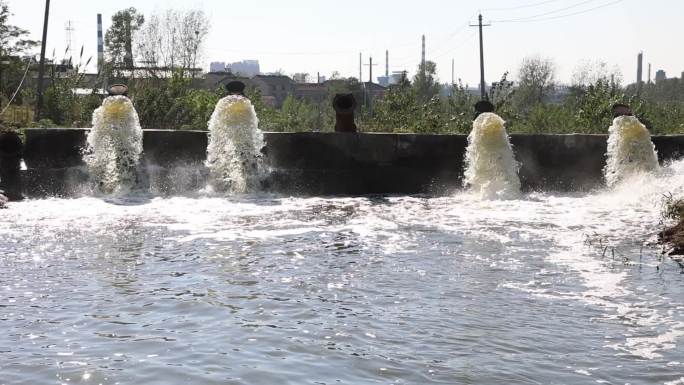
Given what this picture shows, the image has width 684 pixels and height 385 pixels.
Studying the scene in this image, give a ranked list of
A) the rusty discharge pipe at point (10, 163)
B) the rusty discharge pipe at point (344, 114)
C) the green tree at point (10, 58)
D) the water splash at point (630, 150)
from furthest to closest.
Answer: the green tree at point (10, 58)
the rusty discharge pipe at point (344, 114)
the water splash at point (630, 150)
the rusty discharge pipe at point (10, 163)

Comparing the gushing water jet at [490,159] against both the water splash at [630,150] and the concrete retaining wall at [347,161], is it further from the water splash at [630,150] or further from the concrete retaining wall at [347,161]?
the water splash at [630,150]

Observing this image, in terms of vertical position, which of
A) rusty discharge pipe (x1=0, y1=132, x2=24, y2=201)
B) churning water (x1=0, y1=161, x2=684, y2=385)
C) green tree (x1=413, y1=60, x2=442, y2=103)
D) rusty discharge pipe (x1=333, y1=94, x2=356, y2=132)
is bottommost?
churning water (x1=0, y1=161, x2=684, y2=385)

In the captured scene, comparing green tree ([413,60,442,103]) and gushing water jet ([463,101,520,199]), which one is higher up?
green tree ([413,60,442,103])

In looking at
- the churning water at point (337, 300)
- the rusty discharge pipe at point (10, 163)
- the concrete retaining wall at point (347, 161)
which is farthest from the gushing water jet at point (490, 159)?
the rusty discharge pipe at point (10, 163)

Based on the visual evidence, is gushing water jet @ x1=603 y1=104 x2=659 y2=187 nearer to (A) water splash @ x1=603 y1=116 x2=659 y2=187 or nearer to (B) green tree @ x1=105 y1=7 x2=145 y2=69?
(A) water splash @ x1=603 y1=116 x2=659 y2=187

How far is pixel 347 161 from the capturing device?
15.5 metres

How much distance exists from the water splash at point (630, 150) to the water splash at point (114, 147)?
877 cm

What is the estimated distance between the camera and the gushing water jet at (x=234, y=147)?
48.6 ft

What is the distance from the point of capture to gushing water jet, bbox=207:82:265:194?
583 inches

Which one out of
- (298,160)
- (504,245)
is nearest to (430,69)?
(298,160)

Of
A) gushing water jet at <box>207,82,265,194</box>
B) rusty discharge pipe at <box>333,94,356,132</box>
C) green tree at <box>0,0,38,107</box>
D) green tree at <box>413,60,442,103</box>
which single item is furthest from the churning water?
green tree at <box>413,60,442,103</box>

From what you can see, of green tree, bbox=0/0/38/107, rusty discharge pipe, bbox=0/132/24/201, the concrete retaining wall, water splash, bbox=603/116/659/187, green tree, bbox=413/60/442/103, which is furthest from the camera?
green tree, bbox=413/60/442/103

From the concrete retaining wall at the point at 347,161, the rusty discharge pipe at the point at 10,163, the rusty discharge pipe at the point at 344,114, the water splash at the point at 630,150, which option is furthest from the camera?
the rusty discharge pipe at the point at 344,114

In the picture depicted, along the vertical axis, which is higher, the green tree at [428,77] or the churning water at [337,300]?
the green tree at [428,77]
